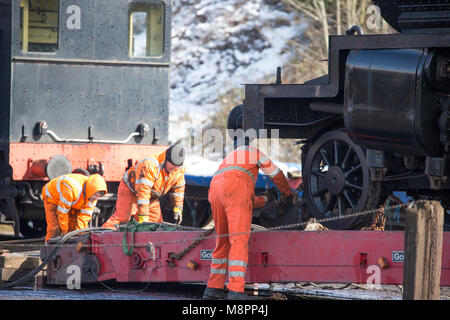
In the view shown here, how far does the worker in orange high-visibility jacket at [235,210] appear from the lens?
7383mm

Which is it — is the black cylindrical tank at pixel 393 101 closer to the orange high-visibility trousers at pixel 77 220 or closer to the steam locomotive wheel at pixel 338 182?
the steam locomotive wheel at pixel 338 182

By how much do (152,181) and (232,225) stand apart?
2947 millimetres

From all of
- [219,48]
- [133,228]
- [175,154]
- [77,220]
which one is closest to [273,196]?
[133,228]

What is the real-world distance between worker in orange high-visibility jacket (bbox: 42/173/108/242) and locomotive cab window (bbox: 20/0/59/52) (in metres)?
3.05

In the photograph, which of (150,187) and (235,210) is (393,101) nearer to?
(235,210)

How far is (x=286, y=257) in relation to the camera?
7.63 metres

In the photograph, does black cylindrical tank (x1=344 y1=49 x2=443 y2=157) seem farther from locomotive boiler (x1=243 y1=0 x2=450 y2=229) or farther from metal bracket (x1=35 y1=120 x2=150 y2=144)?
metal bracket (x1=35 y1=120 x2=150 y2=144)

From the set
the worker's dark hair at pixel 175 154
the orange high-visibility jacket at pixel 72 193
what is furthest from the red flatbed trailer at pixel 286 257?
the worker's dark hair at pixel 175 154

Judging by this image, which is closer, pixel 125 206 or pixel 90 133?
pixel 125 206

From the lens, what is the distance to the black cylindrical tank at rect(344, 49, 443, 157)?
23.9ft

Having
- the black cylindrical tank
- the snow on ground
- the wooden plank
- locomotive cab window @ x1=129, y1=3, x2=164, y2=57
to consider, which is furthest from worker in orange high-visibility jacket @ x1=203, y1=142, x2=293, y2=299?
the snow on ground

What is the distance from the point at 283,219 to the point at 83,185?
390 cm

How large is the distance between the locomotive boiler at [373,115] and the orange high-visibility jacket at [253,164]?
25.4 inches
